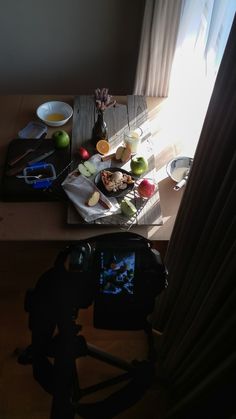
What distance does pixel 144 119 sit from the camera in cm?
154

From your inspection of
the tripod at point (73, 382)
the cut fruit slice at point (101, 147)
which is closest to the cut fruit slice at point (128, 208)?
the cut fruit slice at point (101, 147)

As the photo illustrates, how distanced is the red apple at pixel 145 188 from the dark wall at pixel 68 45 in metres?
Answer: 0.92

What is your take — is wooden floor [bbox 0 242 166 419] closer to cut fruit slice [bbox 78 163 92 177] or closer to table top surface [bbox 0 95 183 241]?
table top surface [bbox 0 95 183 241]

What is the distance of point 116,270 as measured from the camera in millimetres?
992

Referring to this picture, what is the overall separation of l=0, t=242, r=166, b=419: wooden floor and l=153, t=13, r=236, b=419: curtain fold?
37cm

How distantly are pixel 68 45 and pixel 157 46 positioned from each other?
0.54 meters

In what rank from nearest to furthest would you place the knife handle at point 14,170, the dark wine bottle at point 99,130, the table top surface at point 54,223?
the table top surface at point 54,223 < the knife handle at point 14,170 < the dark wine bottle at point 99,130

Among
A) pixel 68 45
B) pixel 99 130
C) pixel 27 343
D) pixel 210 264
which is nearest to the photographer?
pixel 210 264

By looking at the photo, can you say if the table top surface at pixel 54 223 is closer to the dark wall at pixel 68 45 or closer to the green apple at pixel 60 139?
the green apple at pixel 60 139

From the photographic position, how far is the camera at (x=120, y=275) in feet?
3.10

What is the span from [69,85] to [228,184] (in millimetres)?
1527

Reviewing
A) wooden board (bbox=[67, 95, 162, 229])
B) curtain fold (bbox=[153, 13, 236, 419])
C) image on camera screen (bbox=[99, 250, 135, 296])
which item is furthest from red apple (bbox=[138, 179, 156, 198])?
image on camera screen (bbox=[99, 250, 135, 296])

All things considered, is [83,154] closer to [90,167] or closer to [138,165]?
[90,167]

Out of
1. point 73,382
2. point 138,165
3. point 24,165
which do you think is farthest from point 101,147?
point 73,382
